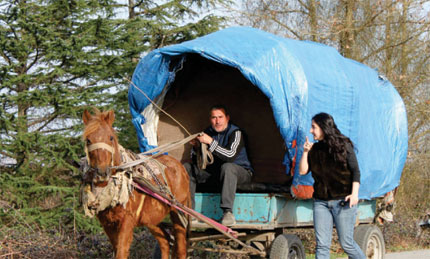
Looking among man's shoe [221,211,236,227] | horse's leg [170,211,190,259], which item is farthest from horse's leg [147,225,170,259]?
man's shoe [221,211,236,227]

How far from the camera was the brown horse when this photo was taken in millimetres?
4621

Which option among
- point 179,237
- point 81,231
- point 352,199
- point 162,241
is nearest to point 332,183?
point 352,199

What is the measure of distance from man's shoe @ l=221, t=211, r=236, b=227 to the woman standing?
0.94 metres

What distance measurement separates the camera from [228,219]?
5.85m

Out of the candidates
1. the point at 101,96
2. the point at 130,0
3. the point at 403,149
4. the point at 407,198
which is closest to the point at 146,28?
the point at 130,0

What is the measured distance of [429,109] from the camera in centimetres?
1368

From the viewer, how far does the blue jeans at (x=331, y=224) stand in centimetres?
536

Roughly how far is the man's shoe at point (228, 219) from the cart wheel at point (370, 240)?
2172 mm

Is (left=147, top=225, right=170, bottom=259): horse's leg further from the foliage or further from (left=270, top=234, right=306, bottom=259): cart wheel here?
the foliage

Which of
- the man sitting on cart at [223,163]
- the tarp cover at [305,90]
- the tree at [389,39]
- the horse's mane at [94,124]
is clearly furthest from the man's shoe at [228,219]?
the tree at [389,39]

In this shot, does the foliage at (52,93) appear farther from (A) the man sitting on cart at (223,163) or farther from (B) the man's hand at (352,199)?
(B) the man's hand at (352,199)

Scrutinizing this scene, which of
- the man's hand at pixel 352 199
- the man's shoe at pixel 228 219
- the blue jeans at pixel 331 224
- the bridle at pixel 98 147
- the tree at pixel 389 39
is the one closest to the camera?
the bridle at pixel 98 147

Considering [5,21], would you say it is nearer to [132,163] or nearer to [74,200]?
[74,200]

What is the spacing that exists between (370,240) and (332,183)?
2.42 meters
